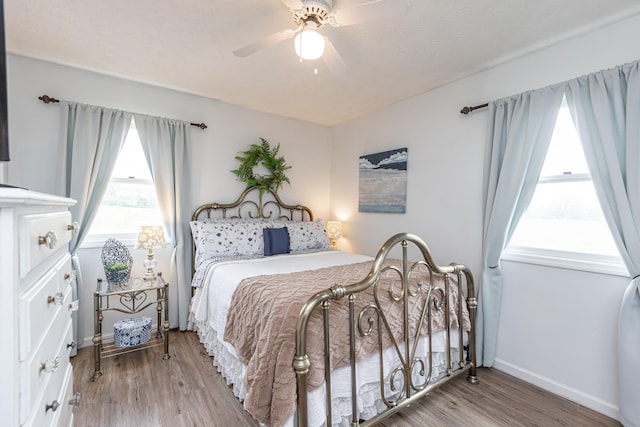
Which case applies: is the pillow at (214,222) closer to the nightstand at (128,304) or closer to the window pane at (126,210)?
the window pane at (126,210)

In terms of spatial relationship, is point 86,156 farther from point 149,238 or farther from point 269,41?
point 269,41

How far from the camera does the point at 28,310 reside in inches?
31.0

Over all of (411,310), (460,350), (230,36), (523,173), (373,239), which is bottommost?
(460,350)

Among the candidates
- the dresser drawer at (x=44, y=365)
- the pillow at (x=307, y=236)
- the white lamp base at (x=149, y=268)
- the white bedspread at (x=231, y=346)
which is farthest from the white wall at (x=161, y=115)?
the dresser drawer at (x=44, y=365)

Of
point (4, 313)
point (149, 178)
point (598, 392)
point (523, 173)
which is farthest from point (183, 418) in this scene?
point (523, 173)

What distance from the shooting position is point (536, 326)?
7.36 ft

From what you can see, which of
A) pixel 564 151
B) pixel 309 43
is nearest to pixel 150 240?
pixel 309 43

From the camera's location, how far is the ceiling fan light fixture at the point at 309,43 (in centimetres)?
171

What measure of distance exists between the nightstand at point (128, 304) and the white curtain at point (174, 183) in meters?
0.28

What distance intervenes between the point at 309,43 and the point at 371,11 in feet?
1.29

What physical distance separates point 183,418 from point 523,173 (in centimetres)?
292

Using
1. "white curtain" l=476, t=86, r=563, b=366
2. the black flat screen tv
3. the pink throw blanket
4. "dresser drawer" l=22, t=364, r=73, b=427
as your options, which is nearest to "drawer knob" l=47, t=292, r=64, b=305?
"dresser drawer" l=22, t=364, r=73, b=427

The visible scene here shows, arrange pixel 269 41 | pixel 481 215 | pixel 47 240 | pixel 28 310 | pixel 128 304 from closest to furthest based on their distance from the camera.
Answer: pixel 28 310
pixel 47 240
pixel 269 41
pixel 481 215
pixel 128 304

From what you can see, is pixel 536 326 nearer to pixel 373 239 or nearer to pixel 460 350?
pixel 460 350
